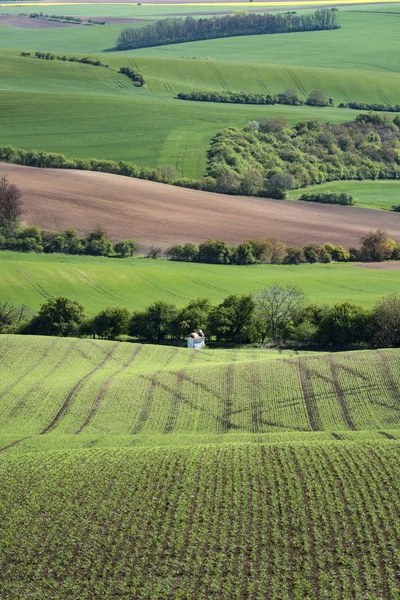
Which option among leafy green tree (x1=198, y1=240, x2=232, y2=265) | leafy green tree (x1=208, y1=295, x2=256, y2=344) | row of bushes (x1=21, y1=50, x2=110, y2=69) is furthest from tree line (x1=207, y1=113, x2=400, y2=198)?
leafy green tree (x1=208, y1=295, x2=256, y2=344)

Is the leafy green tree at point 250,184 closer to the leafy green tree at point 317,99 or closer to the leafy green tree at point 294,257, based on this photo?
the leafy green tree at point 294,257

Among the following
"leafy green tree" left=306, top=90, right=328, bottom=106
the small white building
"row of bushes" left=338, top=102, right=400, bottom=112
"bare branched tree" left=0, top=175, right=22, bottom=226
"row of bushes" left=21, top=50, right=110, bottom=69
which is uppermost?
"row of bushes" left=21, top=50, right=110, bottom=69

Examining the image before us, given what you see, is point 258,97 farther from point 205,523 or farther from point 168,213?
point 205,523

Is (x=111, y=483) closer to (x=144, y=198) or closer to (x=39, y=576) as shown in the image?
(x=39, y=576)

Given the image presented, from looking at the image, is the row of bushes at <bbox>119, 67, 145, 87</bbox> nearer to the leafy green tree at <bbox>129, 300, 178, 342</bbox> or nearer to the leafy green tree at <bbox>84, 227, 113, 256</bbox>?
the leafy green tree at <bbox>84, 227, 113, 256</bbox>

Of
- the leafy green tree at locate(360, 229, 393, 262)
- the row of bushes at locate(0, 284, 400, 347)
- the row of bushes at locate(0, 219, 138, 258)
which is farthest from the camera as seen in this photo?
the leafy green tree at locate(360, 229, 393, 262)

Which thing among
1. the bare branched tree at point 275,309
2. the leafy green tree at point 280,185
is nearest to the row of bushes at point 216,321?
the bare branched tree at point 275,309

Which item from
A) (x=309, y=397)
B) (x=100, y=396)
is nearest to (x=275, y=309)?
(x=309, y=397)
